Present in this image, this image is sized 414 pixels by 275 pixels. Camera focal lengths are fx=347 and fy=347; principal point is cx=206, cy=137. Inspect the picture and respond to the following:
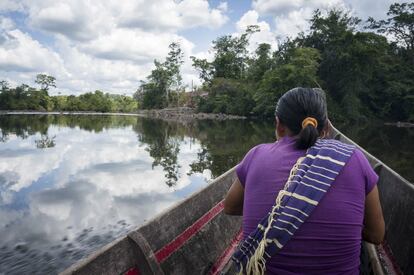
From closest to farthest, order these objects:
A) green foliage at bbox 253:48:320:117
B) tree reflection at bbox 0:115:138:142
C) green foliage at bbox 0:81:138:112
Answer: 1. tree reflection at bbox 0:115:138:142
2. green foliage at bbox 253:48:320:117
3. green foliage at bbox 0:81:138:112

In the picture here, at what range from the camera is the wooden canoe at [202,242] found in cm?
196

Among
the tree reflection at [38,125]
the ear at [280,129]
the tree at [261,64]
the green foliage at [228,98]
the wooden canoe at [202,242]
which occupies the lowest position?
the tree reflection at [38,125]

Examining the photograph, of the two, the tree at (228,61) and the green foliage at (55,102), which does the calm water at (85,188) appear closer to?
the tree at (228,61)

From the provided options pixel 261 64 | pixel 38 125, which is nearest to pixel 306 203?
pixel 38 125

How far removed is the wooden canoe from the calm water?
432mm

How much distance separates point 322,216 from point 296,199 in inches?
5.0

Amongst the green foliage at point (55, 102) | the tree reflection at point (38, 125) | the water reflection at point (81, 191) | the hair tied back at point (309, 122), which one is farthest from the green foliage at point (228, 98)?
the hair tied back at point (309, 122)

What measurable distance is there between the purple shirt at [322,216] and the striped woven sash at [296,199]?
0.11ft

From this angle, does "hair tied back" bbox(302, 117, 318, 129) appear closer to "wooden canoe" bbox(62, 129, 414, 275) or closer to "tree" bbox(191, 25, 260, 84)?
"wooden canoe" bbox(62, 129, 414, 275)

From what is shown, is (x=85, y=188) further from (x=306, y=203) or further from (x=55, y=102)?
(x=55, y=102)

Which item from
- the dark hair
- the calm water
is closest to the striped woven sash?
the dark hair

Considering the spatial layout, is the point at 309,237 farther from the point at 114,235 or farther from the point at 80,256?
the point at 114,235

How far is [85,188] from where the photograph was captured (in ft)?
25.9

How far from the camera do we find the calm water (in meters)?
4.77
